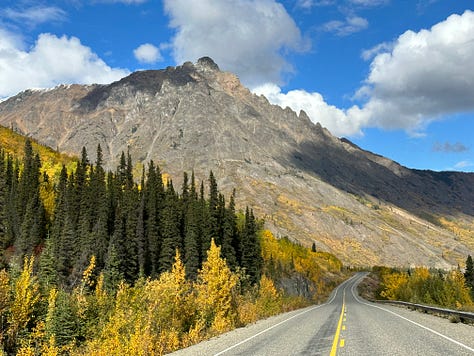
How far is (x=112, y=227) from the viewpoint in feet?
282

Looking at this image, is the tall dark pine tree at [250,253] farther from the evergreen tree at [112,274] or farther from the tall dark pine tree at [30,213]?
the tall dark pine tree at [30,213]

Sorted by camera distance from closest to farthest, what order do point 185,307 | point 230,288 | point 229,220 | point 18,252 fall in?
point 185,307 → point 230,288 → point 18,252 → point 229,220

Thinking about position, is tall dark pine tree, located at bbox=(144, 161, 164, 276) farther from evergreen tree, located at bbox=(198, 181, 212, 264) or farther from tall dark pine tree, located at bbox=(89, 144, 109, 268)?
evergreen tree, located at bbox=(198, 181, 212, 264)

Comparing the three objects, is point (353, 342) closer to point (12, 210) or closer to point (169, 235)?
point (169, 235)

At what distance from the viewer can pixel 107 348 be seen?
16359mm

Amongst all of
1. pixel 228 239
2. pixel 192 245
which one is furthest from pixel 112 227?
pixel 228 239

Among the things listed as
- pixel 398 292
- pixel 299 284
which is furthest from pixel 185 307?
pixel 299 284

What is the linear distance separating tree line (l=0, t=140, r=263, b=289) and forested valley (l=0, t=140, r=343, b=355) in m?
0.22

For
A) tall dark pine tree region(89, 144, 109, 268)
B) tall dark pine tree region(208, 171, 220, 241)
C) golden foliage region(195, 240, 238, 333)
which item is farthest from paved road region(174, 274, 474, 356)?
tall dark pine tree region(208, 171, 220, 241)

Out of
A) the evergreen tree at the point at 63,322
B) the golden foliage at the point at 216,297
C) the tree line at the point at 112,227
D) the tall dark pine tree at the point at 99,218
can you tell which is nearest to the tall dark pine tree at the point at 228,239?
the tree line at the point at 112,227

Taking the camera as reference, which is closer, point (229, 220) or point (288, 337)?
point (288, 337)

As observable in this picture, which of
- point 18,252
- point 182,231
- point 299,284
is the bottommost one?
point 299,284

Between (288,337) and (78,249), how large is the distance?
67.2 m

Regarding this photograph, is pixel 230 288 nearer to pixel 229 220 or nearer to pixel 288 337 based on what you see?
pixel 288 337
